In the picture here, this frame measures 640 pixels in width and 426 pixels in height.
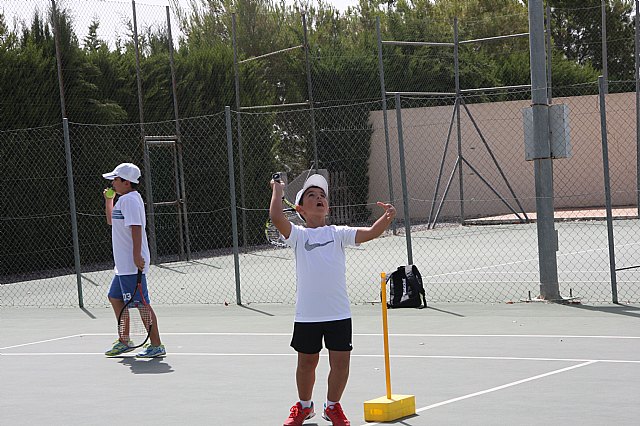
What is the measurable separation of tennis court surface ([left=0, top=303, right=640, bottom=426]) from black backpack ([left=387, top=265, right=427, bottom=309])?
13 centimetres

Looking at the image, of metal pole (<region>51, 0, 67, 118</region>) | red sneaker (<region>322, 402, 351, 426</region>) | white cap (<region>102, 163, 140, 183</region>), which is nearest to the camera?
red sneaker (<region>322, 402, 351, 426</region>)

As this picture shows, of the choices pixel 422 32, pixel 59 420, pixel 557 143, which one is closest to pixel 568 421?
pixel 59 420

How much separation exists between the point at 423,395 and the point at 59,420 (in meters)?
2.42

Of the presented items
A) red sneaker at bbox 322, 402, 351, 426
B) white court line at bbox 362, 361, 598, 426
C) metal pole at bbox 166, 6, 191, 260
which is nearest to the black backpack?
white court line at bbox 362, 361, 598, 426

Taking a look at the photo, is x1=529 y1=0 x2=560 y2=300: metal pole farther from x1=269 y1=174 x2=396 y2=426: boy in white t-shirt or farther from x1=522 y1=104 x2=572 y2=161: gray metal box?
x1=269 y1=174 x2=396 y2=426: boy in white t-shirt

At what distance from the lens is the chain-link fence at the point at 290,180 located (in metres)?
15.8

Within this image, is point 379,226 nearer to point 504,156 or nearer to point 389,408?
point 389,408

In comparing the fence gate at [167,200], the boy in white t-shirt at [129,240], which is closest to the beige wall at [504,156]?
the fence gate at [167,200]

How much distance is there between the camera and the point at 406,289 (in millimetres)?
12242

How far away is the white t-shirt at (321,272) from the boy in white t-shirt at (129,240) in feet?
10.7

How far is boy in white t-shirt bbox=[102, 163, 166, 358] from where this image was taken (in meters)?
9.87

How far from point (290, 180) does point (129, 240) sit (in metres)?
15.3

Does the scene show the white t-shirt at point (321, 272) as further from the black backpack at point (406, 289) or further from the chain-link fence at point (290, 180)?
the chain-link fence at point (290, 180)

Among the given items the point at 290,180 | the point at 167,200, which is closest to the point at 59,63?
the point at 167,200
